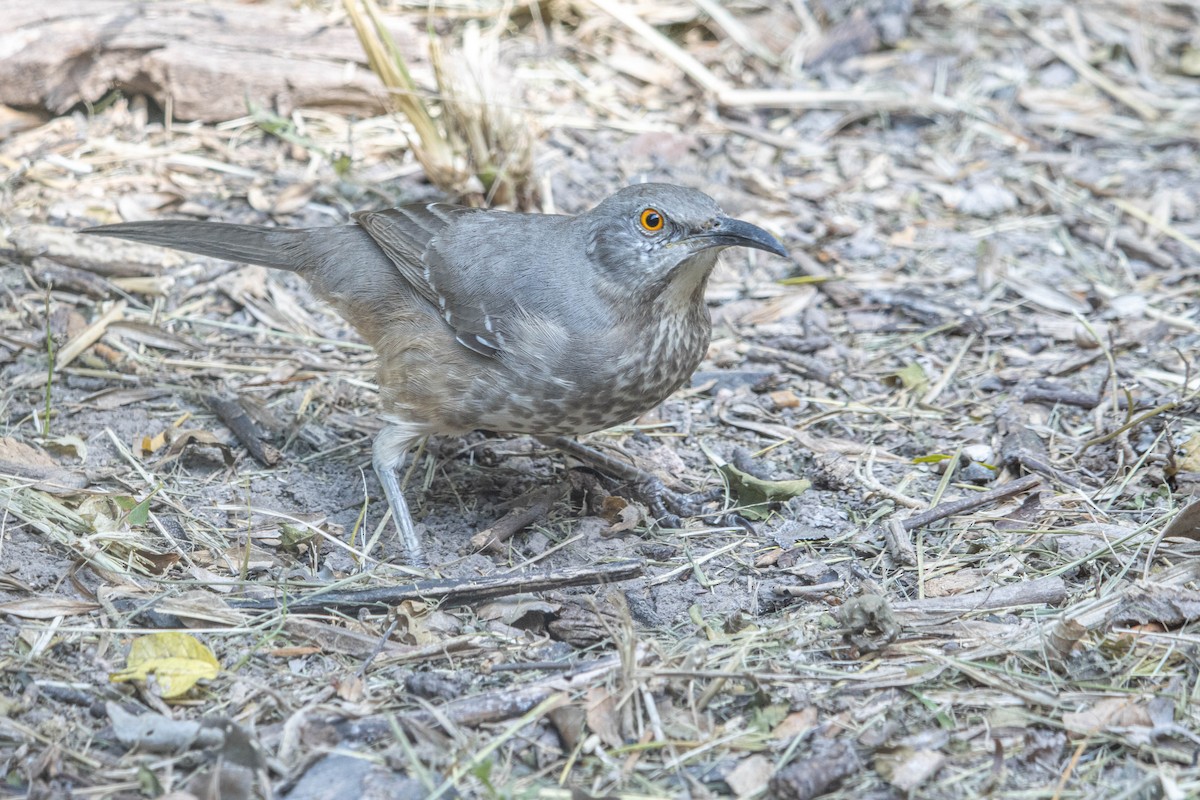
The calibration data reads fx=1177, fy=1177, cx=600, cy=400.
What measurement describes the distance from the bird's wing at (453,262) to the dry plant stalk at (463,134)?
131cm

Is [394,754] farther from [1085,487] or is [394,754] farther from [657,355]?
[1085,487]

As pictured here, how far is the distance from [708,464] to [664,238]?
1.17 meters

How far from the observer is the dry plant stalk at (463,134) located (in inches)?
246

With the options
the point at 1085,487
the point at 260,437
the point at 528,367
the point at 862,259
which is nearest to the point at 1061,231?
Answer: the point at 862,259

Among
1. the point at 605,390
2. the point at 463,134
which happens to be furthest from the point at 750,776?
the point at 463,134

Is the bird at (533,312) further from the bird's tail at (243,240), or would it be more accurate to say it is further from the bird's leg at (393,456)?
the bird's tail at (243,240)

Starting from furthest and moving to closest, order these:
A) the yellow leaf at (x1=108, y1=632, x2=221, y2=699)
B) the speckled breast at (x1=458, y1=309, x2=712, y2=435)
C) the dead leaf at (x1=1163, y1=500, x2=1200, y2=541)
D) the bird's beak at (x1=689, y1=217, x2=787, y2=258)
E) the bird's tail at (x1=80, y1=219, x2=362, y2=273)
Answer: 1. the bird's tail at (x1=80, y1=219, x2=362, y2=273)
2. the speckled breast at (x1=458, y1=309, x2=712, y2=435)
3. the bird's beak at (x1=689, y1=217, x2=787, y2=258)
4. the dead leaf at (x1=1163, y1=500, x2=1200, y2=541)
5. the yellow leaf at (x1=108, y1=632, x2=221, y2=699)

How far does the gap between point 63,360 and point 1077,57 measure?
697 cm

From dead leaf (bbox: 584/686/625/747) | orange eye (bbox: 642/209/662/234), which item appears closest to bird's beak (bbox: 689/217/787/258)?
orange eye (bbox: 642/209/662/234)

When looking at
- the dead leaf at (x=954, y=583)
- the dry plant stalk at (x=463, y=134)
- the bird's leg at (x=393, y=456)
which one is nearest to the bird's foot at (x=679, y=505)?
the dead leaf at (x=954, y=583)

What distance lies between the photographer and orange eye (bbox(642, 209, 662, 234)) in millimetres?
4379

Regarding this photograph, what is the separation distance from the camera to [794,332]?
603 centimetres

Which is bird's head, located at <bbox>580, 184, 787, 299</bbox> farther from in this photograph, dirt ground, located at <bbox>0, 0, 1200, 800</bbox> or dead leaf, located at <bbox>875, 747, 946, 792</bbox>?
dead leaf, located at <bbox>875, 747, 946, 792</bbox>

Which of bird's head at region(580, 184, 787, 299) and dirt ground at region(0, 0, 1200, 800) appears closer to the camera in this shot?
dirt ground at region(0, 0, 1200, 800)
